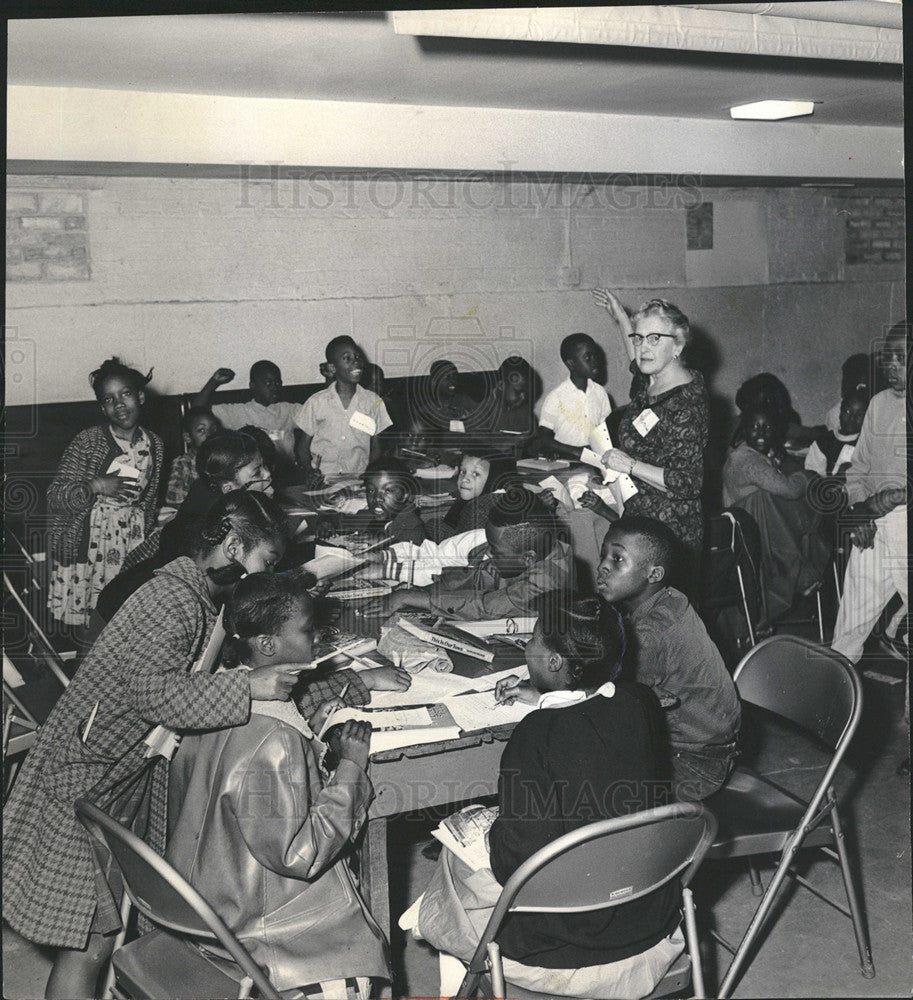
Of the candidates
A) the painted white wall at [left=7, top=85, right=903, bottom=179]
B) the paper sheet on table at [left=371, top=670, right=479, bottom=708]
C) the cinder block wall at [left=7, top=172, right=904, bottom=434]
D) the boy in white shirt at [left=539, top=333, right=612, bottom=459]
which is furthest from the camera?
the cinder block wall at [left=7, top=172, right=904, bottom=434]

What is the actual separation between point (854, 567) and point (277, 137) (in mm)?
3742

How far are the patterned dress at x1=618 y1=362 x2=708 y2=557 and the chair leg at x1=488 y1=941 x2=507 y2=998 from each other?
210 cm

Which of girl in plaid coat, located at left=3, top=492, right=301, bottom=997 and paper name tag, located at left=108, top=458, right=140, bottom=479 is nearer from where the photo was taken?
girl in plaid coat, located at left=3, top=492, right=301, bottom=997

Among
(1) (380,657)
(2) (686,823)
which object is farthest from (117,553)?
(2) (686,823)

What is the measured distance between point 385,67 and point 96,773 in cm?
340

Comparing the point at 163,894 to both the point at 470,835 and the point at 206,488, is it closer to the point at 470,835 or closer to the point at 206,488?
the point at 470,835

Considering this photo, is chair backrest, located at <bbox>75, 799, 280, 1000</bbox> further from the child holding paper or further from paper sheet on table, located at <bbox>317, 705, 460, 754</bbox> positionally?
the child holding paper

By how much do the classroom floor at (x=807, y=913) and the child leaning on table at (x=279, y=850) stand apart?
74 cm

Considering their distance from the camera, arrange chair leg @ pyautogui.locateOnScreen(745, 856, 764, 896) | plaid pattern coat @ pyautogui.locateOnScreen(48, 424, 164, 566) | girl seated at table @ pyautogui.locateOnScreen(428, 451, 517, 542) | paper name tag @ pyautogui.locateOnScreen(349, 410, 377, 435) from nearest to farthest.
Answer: chair leg @ pyautogui.locateOnScreen(745, 856, 764, 896), girl seated at table @ pyautogui.locateOnScreen(428, 451, 517, 542), plaid pattern coat @ pyautogui.locateOnScreen(48, 424, 164, 566), paper name tag @ pyautogui.locateOnScreen(349, 410, 377, 435)

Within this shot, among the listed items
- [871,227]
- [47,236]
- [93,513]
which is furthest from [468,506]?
[871,227]

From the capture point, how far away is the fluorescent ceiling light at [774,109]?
578 cm

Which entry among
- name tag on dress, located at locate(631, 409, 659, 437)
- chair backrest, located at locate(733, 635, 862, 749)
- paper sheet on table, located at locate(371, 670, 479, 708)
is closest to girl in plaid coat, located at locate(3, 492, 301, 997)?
paper sheet on table, located at locate(371, 670, 479, 708)

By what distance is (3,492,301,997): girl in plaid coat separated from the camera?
95.0 inches

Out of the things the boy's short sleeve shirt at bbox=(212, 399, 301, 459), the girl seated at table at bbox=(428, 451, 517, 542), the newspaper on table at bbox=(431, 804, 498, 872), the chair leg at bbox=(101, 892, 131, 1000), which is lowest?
the chair leg at bbox=(101, 892, 131, 1000)
